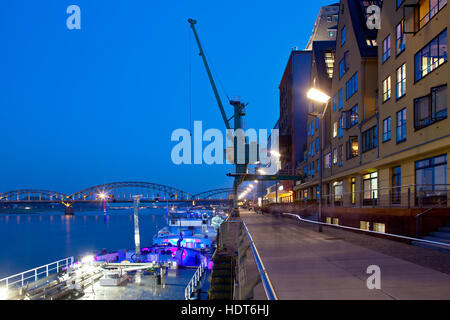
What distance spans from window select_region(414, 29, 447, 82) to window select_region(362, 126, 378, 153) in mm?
7794

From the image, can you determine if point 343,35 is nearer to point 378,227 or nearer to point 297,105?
point 378,227

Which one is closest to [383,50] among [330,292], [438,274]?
[438,274]

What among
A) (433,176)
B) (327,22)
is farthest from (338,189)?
(327,22)

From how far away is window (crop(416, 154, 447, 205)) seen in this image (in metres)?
16.6

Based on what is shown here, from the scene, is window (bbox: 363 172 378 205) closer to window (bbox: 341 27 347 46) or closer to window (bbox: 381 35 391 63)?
window (bbox: 381 35 391 63)

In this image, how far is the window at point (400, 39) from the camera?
20.8 metres

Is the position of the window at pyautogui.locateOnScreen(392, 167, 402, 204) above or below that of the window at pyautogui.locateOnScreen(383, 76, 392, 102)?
below

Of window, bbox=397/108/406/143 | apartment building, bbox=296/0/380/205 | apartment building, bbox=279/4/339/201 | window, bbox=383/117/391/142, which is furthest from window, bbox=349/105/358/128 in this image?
apartment building, bbox=279/4/339/201

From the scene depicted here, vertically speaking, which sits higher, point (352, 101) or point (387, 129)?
point (352, 101)

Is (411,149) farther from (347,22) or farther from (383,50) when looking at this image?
(347,22)

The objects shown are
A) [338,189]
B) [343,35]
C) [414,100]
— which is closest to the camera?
[414,100]

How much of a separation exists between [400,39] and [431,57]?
444 centimetres

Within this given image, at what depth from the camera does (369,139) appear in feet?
90.4

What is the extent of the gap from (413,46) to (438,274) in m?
17.2
